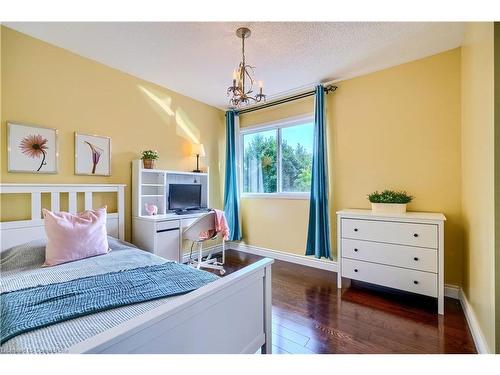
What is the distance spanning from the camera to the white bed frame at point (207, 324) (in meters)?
0.75

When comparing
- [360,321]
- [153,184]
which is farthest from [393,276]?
[153,184]

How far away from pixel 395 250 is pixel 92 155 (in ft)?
10.7

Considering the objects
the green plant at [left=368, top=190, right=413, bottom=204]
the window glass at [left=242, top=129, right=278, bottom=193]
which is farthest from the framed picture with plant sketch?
the green plant at [left=368, top=190, right=413, bottom=204]

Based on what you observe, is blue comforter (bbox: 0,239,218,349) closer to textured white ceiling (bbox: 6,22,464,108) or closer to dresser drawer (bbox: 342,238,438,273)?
dresser drawer (bbox: 342,238,438,273)

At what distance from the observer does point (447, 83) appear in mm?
2314

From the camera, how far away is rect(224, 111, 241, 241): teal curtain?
12.5ft

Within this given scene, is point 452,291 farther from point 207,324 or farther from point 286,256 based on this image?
point 207,324

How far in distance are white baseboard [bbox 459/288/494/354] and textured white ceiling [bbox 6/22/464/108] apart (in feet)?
7.67

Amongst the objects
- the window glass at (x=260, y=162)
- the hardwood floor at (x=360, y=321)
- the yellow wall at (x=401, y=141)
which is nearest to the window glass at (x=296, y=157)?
the window glass at (x=260, y=162)

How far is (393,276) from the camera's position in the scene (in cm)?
222

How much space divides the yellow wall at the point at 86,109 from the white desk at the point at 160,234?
18 centimetres

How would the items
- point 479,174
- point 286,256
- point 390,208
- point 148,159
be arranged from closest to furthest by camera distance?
point 479,174 → point 390,208 → point 148,159 → point 286,256
